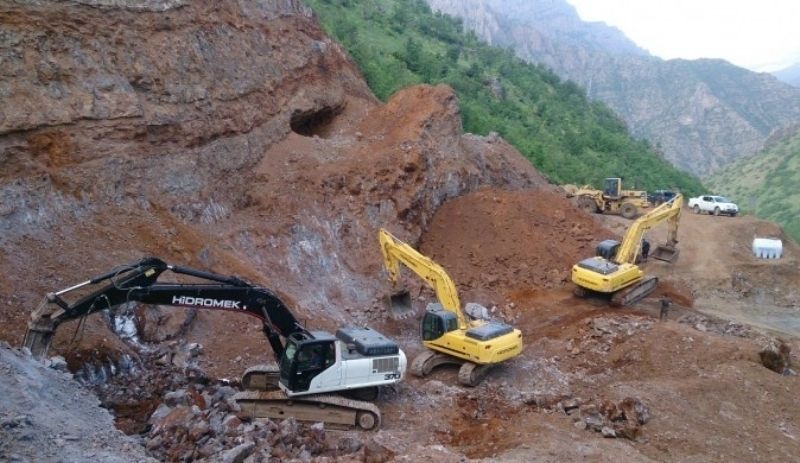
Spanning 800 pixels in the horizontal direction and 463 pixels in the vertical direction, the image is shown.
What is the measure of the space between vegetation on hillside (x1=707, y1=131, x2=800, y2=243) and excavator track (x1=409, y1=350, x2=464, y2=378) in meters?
45.9

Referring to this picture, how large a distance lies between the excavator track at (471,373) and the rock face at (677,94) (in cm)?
9281

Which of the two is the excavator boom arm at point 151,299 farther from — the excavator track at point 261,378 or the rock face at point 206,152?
the rock face at point 206,152

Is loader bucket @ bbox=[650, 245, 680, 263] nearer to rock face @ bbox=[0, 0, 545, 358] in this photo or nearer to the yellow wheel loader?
the yellow wheel loader

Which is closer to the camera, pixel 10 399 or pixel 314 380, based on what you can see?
pixel 10 399

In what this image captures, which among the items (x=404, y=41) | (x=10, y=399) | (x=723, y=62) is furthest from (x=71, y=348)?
(x=723, y=62)

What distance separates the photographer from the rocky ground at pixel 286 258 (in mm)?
10570

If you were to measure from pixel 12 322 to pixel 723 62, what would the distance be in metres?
153

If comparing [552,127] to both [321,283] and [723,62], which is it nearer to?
[321,283]

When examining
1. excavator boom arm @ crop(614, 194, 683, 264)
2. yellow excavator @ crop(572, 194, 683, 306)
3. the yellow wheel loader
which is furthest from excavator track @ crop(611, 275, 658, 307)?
the yellow wheel loader

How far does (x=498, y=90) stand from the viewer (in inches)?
1928

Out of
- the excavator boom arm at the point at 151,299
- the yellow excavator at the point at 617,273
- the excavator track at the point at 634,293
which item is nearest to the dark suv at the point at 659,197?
the yellow excavator at the point at 617,273

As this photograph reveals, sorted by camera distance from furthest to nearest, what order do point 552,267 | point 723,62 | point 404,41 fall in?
1. point 723,62
2. point 404,41
3. point 552,267

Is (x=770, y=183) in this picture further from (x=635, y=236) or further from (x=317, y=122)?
Result: (x=317, y=122)

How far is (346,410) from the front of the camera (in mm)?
11156
